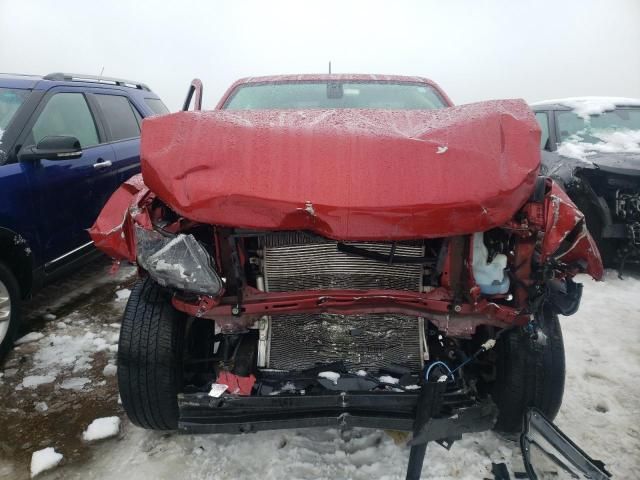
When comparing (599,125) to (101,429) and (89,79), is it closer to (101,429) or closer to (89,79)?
(89,79)

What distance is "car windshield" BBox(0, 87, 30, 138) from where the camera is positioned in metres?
3.15

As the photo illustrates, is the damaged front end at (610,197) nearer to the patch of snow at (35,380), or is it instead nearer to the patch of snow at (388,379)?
the patch of snow at (388,379)

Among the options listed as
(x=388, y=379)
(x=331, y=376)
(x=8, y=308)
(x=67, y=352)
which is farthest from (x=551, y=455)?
(x=8, y=308)

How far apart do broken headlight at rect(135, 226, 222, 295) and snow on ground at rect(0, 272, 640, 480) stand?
3.16 feet

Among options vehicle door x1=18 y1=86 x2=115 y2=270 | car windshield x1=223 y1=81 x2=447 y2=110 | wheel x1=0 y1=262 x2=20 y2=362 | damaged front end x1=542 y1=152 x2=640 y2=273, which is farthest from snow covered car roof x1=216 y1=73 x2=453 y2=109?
wheel x1=0 y1=262 x2=20 y2=362

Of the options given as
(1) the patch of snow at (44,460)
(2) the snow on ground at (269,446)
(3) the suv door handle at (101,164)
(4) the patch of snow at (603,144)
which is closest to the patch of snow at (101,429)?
(2) the snow on ground at (269,446)

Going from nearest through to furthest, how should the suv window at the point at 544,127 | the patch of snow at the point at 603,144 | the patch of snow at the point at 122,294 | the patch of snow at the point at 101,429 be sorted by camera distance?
the patch of snow at the point at 101,429 < the patch of snow at the point at 122,294 < the patch of snow at the point at 603,144 < the suv window at the point at 544,127

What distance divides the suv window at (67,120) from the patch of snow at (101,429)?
2.04 metres

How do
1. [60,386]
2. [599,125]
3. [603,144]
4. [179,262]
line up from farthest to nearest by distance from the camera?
[599,125] < [603,144] < [60,386] < [179,262]

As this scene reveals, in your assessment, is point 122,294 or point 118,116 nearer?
point 122,294

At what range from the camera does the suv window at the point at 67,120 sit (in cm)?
337

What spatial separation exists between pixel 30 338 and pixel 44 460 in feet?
4.64

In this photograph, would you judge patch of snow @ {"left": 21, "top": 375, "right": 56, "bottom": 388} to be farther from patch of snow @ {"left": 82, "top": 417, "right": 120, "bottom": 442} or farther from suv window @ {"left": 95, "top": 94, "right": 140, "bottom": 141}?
suv window @ {"left": 95, "top": 94, "right": 140, "bottom": 141}

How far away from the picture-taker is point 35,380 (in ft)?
9.40
